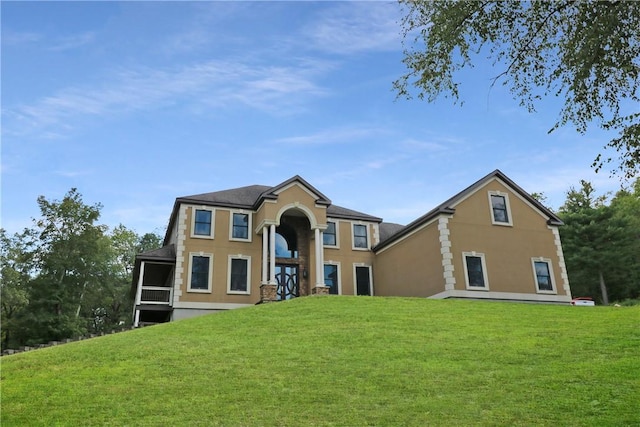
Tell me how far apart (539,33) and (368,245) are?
2005cm

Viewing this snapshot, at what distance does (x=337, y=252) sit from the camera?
93.1 feet

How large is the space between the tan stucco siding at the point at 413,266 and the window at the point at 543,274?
499 centimetres

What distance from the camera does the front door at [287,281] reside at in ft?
87.2

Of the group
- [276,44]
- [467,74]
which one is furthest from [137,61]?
[467,74]

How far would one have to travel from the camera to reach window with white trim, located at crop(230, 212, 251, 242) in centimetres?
2625

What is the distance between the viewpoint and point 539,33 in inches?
397

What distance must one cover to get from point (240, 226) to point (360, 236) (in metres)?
7.35

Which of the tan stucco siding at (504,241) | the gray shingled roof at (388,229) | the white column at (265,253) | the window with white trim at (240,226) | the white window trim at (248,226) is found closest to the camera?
the tan stucco siding at (504,241)

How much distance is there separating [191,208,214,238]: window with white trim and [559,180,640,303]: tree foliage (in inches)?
1135

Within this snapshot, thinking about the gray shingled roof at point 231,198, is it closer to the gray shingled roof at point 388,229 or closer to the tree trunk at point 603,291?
the gray shingled roof at point 388,229

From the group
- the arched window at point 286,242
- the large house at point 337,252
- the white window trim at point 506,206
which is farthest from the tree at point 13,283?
the white window trim at point 506,206

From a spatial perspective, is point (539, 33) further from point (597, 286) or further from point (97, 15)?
point (597, 286)

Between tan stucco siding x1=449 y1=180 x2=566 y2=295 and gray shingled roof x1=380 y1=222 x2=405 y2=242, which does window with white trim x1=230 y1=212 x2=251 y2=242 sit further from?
tan stucco siding x1=449 y1=180 x2=566 y2=295

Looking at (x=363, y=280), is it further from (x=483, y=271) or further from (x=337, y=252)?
(x=483, y=271)
